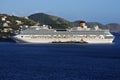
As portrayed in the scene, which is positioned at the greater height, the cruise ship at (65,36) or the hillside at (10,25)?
the hillside at (10,25)

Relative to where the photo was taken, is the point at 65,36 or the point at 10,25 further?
the point at 10,25

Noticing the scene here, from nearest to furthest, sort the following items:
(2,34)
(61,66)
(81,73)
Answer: (81,73) → (61,66) → (2,34)

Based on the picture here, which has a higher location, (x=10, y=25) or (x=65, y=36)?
(x=10, y=25)

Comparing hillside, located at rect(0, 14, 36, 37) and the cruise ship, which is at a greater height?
hillside, located at rect(0, 14, 36, 37)

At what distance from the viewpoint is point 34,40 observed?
124188 millimetres

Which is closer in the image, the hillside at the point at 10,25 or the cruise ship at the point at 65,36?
the cruise ship at the point at 65,36

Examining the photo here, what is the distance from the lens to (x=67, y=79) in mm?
41969

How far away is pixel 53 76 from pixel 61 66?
31.9ft

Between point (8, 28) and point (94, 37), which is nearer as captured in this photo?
point (94, 37)

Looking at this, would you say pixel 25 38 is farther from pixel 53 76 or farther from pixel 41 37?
pixel 53 76

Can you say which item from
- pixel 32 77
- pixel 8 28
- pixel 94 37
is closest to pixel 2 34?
pixel 8 28

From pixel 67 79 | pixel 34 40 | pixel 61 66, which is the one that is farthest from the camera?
pixel 34 40

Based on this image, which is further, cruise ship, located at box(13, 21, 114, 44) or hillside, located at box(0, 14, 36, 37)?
hillside, located at box(0, 14, 36, 37)

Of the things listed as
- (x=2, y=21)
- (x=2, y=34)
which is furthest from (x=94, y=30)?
(x=2, y=21)
